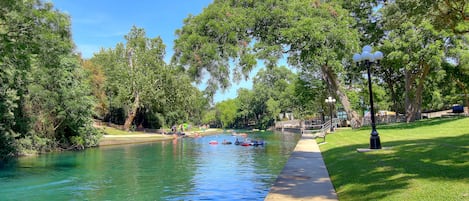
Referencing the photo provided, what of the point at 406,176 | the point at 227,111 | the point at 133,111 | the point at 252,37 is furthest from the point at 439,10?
the point at 227,111

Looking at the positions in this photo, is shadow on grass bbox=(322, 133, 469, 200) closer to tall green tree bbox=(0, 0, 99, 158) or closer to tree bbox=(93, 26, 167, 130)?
tall green tree bbox=(0, 0, 99, 158)

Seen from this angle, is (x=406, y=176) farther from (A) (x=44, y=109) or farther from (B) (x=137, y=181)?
(A) (x=44, y=109)

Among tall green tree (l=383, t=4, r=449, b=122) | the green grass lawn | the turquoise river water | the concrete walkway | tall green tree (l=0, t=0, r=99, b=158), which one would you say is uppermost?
tall green tree (l=383, t=4, r=449, b=122)

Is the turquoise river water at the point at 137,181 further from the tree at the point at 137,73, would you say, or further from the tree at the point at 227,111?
the tree at the point at 227,111

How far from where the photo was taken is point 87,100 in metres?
35.4

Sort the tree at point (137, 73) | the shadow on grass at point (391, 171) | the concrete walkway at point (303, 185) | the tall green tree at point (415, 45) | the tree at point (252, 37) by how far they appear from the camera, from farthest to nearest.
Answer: the tree at point (137, 73)
the tall green tree at point (415, 45)
the tree at point (252, 37)
the concrete walkway at point (303, 185)
the shadow on grass at point (391, 171)

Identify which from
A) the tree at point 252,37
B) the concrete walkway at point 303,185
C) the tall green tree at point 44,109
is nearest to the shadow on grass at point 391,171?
the concrete walkway at point 303,185

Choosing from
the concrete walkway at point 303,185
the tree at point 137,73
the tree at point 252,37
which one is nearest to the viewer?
the concrete walkway at point 303,185

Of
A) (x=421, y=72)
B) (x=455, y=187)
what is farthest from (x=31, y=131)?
(x=421, y=72)

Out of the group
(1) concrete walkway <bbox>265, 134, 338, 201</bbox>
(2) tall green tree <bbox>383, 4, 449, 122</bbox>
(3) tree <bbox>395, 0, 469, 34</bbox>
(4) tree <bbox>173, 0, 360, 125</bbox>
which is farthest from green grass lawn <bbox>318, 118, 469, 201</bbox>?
(2) tall green tree <bbox>383, 4, 449, 122</bbox>

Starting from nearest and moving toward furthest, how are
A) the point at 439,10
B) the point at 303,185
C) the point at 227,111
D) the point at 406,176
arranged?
the point at 406,176
the point at 303,185
the point at 439,10
the point at 227,111

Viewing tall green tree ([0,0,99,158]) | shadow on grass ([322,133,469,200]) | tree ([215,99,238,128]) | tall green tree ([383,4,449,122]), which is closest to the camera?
shadow on grass ([322,133,469,200])

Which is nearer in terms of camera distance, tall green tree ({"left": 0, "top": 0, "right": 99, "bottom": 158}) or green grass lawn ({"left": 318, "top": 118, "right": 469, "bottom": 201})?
green grass lawn ({"left": 318, "top": 118, "right": 469, "bottom": 201})

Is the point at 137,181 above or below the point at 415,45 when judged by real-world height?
below
